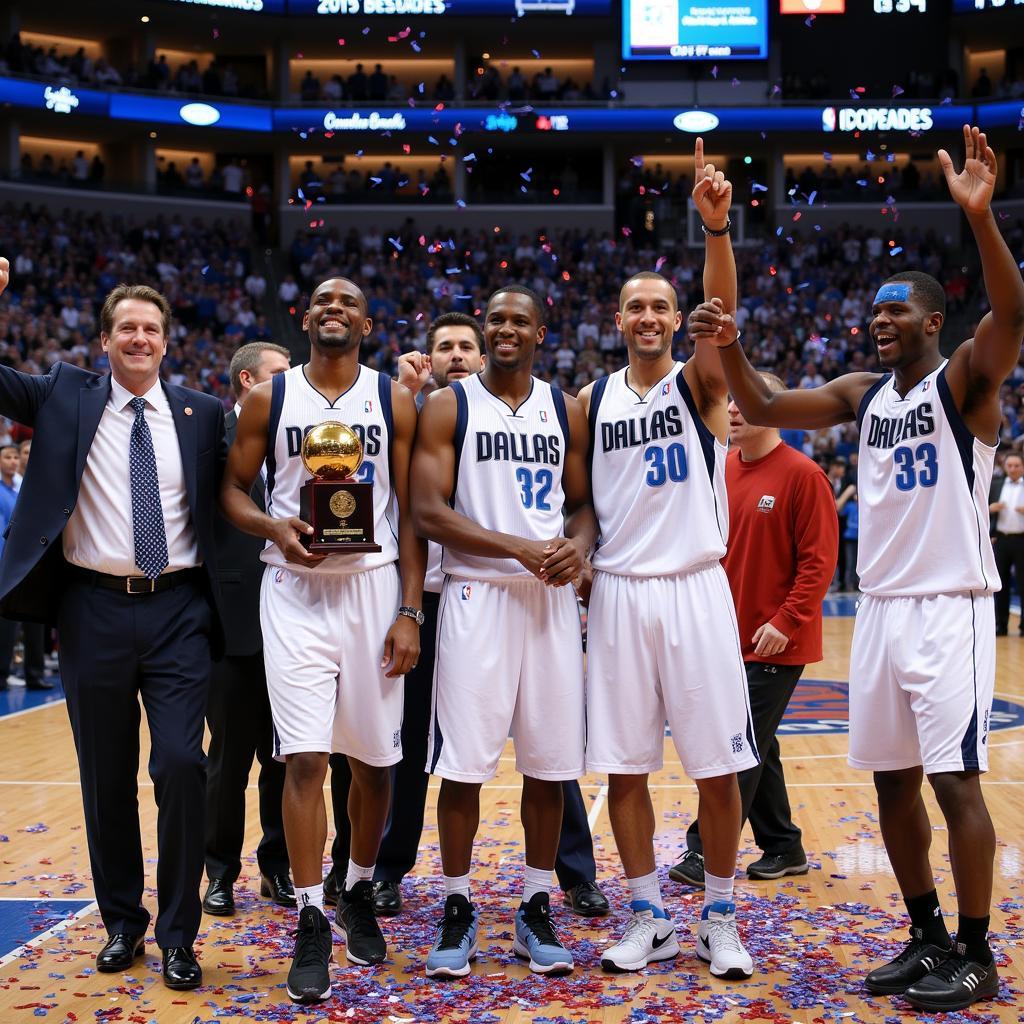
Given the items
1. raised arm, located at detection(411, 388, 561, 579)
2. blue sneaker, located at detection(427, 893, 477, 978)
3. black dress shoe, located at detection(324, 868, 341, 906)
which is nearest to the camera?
blue sneaker, located at detection(427, 893, 477, 978)

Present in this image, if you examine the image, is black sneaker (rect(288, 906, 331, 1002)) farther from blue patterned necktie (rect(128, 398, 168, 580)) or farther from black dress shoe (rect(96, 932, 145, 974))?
blue patterned necktie (rect(128, 398, 168, 580))

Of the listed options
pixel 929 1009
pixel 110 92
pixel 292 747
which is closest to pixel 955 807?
pixel 929 1009

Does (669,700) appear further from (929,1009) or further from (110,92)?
(110,92)

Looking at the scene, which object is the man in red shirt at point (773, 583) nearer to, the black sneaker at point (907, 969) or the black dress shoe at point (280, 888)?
the black sneaker at point (907, 969)

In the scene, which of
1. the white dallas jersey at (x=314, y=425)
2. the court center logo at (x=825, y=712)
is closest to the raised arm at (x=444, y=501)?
the white dallas jersey at (x=314, y=425)

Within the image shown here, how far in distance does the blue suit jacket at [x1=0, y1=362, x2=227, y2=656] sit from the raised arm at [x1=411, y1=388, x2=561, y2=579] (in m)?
0.79

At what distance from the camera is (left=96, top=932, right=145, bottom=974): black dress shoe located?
175 inches

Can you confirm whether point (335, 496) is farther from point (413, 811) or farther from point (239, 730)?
point (413, 811)

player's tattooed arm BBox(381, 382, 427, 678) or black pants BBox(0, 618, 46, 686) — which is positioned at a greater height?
player's tattooed arm BBox(381, 382, 427, 678)

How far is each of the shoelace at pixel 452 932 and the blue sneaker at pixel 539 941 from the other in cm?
21

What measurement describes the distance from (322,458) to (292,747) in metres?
0.99

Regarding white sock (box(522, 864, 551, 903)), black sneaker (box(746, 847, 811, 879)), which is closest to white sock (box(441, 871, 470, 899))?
white sock (box(522, 864, 551, 903))

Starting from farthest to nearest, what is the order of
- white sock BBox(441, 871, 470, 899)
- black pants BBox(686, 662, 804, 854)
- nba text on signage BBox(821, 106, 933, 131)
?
nba text on signage BBox(821, 106, 933, 131)
black pants BBox(686, 662, 804, 854)
white sock BBox(441, 871, 470, 899)

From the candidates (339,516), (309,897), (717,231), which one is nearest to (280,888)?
(309,897)
